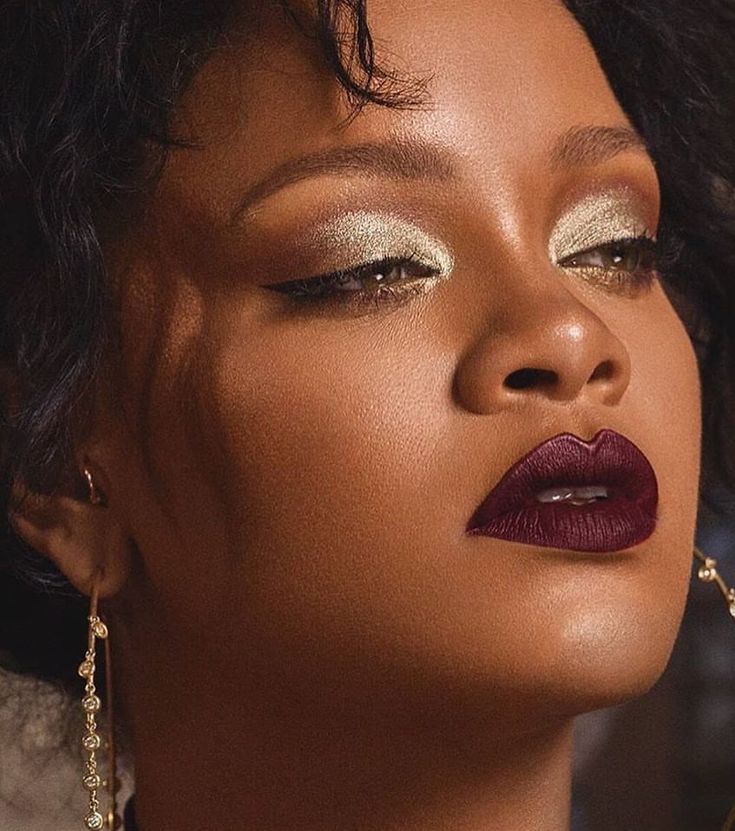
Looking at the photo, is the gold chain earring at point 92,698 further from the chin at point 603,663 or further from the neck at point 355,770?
the chin at point 603,663

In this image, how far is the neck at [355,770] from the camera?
1247mm

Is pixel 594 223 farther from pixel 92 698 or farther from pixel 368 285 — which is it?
pixel 92 698

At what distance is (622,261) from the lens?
1338mm

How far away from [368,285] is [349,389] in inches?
3.6

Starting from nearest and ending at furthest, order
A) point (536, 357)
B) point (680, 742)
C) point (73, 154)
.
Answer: point (536, 357), point (73, 154), point (680, 742)

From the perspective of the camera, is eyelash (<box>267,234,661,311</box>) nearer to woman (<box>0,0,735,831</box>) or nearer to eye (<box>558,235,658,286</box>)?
woman (<box>0,0,735,831</box>)

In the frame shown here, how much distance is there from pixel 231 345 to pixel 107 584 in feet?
0.83

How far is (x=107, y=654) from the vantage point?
4.64 ft

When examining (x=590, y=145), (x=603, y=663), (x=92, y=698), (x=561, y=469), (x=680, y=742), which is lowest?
(x=680, y=742)

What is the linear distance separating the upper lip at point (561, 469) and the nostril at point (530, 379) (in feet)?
0.14

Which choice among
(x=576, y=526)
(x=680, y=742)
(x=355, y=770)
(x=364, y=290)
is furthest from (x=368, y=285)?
(x=680, y=742)

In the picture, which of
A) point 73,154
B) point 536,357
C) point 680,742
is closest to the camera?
point 536,357

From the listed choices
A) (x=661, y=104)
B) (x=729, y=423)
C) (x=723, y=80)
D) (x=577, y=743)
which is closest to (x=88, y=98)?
(x=661, y=104)

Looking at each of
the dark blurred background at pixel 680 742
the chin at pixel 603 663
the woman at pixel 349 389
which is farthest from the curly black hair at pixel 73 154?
the dark blurred background at pixel 680 742
